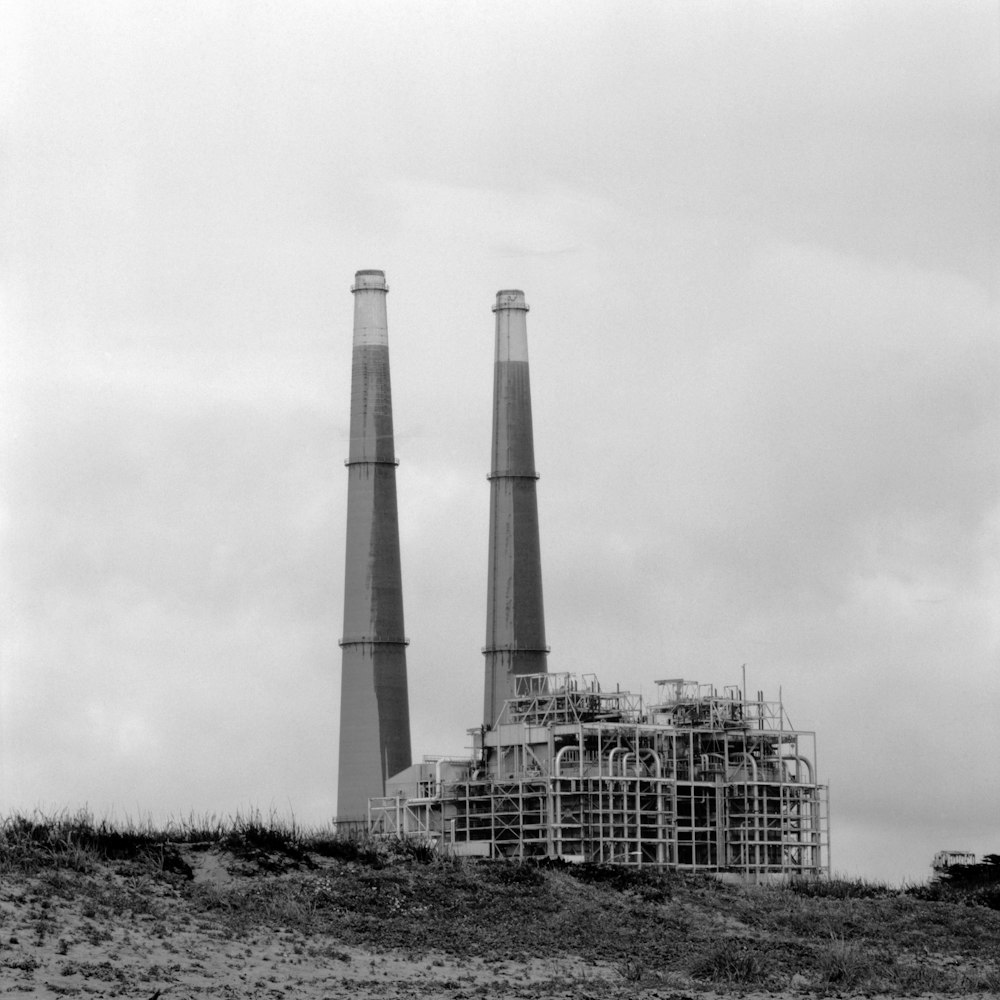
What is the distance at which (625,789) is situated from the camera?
76.1 m

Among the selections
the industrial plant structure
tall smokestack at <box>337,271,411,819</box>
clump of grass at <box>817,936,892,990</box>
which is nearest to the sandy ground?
clump of grass at <box>817,936,892,990</box>

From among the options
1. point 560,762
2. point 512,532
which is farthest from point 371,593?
point 560,762

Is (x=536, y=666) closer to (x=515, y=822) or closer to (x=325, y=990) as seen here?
(x=515, y=822)

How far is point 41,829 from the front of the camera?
42719mm

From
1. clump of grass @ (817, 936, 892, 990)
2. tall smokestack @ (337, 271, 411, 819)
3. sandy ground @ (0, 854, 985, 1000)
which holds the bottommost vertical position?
clump of grass @ (817, 936, 892, 990)

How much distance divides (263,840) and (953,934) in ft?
55.3

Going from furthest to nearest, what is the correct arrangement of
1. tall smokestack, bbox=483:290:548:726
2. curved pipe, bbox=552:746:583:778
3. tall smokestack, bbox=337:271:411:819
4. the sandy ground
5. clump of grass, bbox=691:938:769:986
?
tall smokestack, bbox=483:290:548:726 → tall smokestack, bbox=337:271:411:819 → curved pipe, bbox=552:746:583:778 → clump of grass, bbox=691:938:769:986 → the sandy ground

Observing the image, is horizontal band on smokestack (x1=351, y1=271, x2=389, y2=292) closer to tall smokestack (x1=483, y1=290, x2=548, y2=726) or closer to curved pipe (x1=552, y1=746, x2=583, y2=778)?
tall smokestack (x1=483, y1=290, x2=548, y2=726)

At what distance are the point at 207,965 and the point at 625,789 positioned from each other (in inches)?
1661

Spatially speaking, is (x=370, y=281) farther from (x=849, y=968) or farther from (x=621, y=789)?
(x=849, y=968)

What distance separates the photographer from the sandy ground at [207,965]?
108ft

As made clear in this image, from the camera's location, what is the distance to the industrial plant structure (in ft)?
250

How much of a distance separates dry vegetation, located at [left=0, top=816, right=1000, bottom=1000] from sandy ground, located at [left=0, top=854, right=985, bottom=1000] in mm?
60

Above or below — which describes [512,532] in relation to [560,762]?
above
